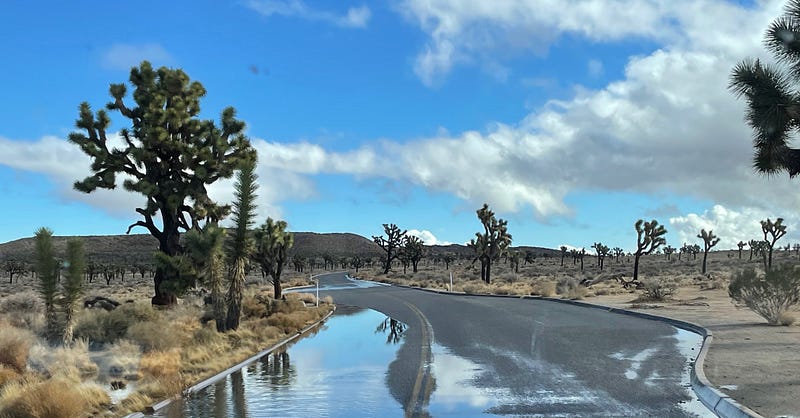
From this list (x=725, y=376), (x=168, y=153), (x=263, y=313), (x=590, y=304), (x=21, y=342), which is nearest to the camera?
(x=725, y=376)

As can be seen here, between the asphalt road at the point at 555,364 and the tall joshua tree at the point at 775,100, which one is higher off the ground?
the tall joshua tree at the point at 775,100

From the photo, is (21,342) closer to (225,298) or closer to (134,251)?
(225,298)

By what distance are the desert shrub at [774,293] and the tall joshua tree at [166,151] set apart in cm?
1657

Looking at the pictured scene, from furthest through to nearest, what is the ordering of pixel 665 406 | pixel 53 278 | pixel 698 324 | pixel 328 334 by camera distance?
pixel 328 334, pixel 698 324, pixel 53 278, pixel 665 406

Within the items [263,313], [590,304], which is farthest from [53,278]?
[590,304]

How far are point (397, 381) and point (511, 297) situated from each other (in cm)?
2980

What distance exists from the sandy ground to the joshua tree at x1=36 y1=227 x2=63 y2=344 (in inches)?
586

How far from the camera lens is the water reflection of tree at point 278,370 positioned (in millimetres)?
12102

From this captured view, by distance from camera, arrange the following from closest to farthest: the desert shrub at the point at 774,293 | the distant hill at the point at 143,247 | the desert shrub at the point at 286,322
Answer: the desert shrub at the point at 774,293
the desert shrub at the point at 286,322
the distant hill at the point at 143,247

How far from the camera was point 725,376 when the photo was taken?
11.0 m

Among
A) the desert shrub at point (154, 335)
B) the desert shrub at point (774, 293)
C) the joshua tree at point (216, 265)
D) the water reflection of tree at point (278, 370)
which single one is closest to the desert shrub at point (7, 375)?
the desert shrub at point (154, 335)

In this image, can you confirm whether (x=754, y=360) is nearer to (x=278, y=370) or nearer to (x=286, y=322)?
(x=278, y=370)

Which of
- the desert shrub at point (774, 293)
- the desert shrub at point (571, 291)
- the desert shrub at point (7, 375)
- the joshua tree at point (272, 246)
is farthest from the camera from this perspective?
the joshua tree at point (272, 246)

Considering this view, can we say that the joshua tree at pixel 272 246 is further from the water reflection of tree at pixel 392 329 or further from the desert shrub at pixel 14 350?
the desert shrub at pixel 14 350
